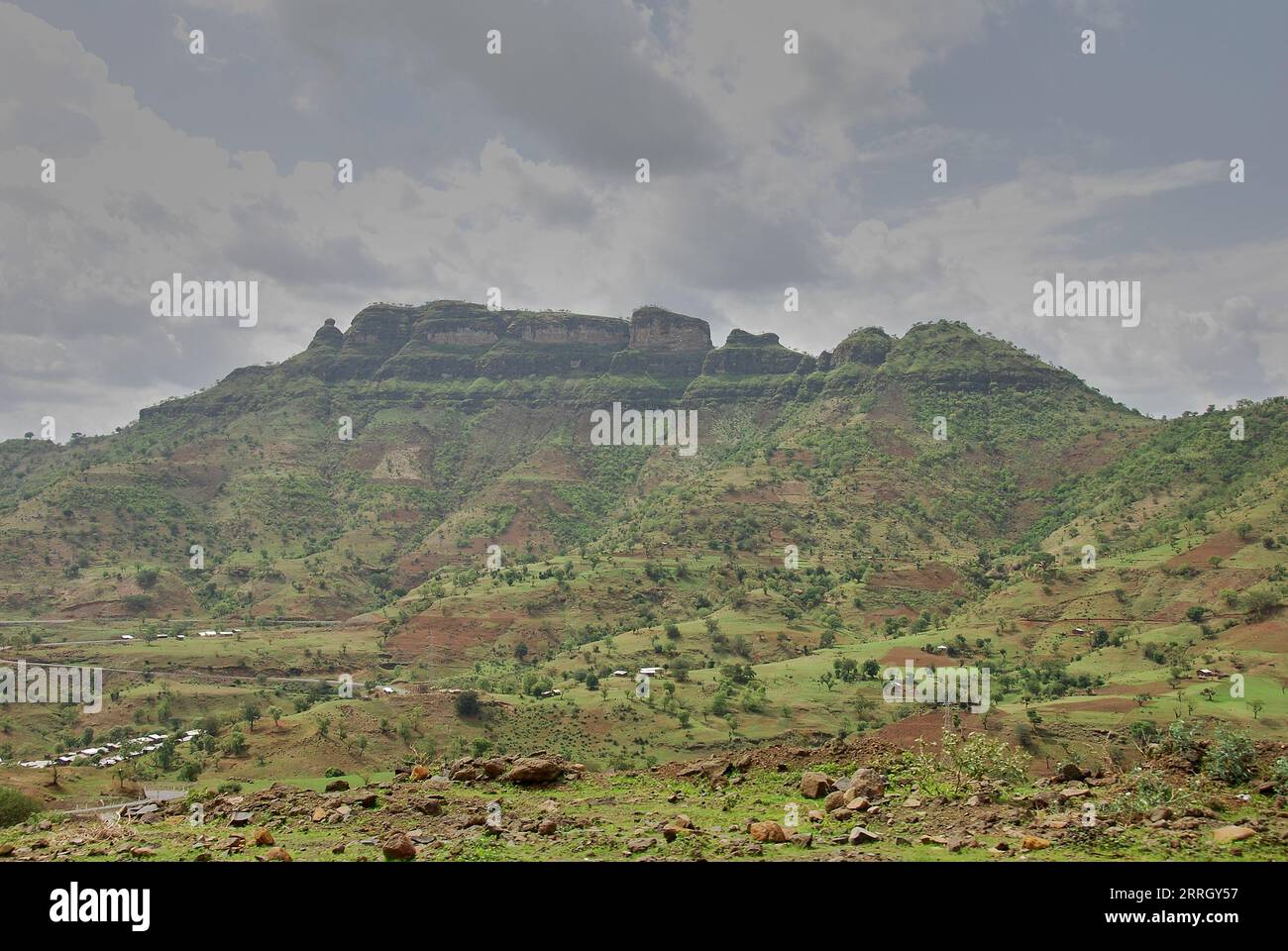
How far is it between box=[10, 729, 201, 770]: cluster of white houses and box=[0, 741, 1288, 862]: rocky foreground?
154ft

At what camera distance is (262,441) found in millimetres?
192750

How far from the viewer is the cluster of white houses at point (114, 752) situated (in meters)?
60.3

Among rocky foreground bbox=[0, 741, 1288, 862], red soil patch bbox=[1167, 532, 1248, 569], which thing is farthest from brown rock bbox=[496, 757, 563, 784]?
red soil patch bbox=[1167, 532, 1248, 569]

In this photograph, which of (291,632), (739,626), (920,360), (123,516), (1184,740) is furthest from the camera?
(920,360)

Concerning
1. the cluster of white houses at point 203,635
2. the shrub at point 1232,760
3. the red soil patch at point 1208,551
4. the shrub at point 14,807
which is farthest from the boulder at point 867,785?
the cluster of white houses at point 203,635

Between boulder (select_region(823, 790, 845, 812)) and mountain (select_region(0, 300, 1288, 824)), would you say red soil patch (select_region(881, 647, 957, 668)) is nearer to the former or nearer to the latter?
mountain (select_region(0, 300, 1288, 824))

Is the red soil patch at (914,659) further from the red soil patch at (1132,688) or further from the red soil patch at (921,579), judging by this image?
the red soil patch at (921,579)

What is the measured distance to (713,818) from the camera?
648 inches

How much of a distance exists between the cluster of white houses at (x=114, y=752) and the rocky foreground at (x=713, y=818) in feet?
154

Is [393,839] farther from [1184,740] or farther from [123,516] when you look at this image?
[123,516]

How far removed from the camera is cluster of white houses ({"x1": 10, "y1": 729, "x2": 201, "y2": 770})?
60.3 metres

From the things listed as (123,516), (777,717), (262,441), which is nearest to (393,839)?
(777,717)
